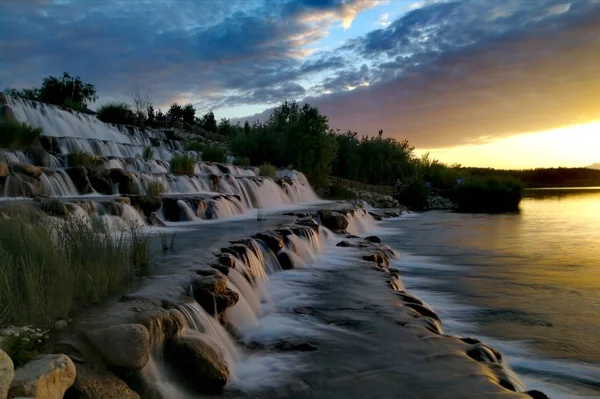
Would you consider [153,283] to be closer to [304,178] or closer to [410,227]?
[410,227]

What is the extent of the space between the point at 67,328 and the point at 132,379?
32.1 inches

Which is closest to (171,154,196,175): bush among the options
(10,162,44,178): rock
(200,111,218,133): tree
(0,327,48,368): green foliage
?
(10,162,44,178): rock

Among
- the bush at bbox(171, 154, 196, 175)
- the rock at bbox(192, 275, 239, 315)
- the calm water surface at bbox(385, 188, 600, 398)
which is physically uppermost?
the bush at bbox(171, 154, 196, 175)

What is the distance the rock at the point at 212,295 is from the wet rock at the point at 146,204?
281 inches

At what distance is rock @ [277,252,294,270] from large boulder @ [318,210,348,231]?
664 centimetres

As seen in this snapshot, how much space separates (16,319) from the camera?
4.33 metres

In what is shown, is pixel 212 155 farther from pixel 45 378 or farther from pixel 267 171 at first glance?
pixel 45 378

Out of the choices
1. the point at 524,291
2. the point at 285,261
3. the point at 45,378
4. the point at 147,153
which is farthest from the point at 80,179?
the point at 45,378

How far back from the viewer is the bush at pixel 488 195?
37.3 metres

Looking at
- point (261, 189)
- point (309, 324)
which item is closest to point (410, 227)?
point (261, 189)

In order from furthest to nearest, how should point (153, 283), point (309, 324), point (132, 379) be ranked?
point (309, 324) → point (153, 283) → point (132, 379)

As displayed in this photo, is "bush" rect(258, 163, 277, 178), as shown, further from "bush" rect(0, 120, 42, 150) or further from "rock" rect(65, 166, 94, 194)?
"rock" rect(65, 166, 94, 194)

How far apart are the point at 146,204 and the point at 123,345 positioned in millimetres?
9399

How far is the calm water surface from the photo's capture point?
6566 mm
